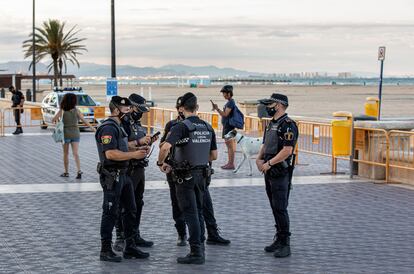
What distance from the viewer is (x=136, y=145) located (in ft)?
31.2

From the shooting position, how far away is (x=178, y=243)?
9.86m

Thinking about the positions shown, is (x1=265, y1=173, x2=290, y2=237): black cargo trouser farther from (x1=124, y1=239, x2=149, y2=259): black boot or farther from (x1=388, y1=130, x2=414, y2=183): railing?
(x1=388, y1=130, x2=414, y2=183): railing

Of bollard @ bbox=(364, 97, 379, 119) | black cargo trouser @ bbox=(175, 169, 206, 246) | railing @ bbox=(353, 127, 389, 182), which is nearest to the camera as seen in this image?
black cargo trouser @ bbox=(175, 169, 206, 246)

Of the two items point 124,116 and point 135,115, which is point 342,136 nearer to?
point 135,115

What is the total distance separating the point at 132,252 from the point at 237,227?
230 cm

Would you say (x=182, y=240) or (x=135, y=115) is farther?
(x=182, y=240)

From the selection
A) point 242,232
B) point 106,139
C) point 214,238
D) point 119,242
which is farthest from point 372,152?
point 106,139

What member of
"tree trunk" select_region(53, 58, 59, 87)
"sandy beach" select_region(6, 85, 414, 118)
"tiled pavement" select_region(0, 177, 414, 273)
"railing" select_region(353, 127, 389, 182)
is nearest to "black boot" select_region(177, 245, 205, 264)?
"tiled pavement" select_region(0, 177, 414, 273)

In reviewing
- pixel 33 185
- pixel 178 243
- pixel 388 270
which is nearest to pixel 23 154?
pixel 33 185

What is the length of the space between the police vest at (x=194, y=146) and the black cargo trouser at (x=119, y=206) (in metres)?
0.67

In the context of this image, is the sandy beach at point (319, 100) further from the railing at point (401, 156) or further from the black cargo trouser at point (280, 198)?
the black cargo trouser at point (280, 198)

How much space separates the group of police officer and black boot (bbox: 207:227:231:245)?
557 mm

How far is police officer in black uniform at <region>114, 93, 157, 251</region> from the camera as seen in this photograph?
9.42m

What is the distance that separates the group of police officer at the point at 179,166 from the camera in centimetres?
873
